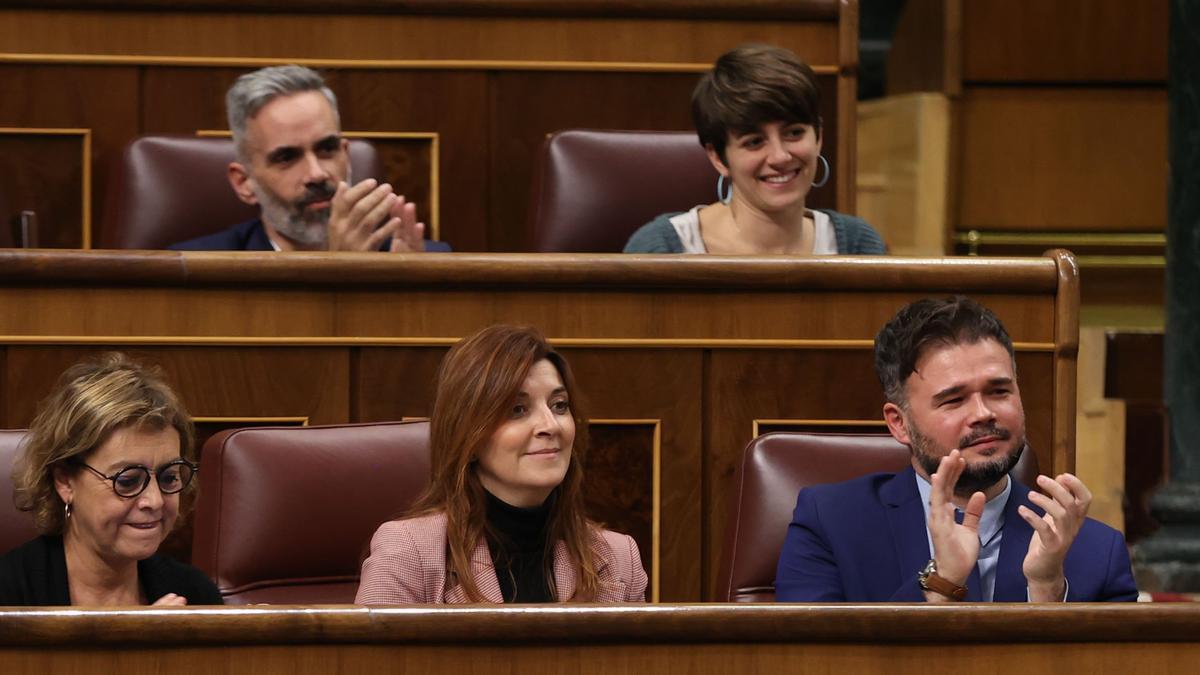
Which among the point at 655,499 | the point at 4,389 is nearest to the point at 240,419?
the point at 4,389

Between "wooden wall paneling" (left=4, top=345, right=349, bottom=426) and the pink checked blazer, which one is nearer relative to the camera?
the pink checked blazer

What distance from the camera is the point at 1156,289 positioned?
80.6 inches

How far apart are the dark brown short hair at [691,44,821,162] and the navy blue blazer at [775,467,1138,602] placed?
1.37ft

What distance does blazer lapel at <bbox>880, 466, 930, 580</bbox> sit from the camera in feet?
3.00

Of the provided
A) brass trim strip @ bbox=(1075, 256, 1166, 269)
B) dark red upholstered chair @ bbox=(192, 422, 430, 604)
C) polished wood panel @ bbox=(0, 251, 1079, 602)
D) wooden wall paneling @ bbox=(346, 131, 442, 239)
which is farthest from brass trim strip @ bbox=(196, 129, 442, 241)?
brass trim strip @ bbox=(1075, 256, 1166, 269)

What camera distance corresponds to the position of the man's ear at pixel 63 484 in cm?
88

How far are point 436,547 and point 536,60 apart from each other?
72cm

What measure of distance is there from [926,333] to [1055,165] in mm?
1191

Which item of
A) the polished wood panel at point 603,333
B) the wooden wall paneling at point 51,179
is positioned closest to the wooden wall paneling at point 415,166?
the wooden wall paneling at point 51,179

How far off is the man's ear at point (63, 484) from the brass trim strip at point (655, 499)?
320 mm

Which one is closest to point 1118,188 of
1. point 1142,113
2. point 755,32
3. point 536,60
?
point 1142,113

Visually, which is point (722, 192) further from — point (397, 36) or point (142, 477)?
point (142, 477)

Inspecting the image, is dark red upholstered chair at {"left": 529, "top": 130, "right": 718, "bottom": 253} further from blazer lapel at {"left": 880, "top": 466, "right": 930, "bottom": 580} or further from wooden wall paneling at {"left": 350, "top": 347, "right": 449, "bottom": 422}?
blazer lapel at {"left": 880, "top": 466, "right": 930, "bottom": 580}

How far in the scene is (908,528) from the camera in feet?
3.01
